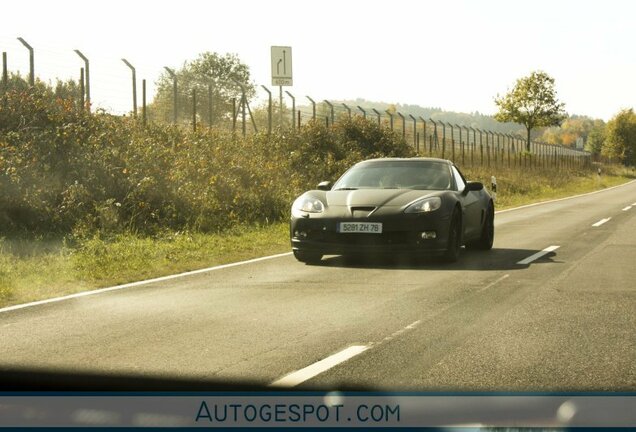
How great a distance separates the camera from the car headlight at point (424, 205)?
1093 centimetres

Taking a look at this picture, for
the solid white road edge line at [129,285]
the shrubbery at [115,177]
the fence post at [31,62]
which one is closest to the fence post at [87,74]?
the shrubbery at [115,177]

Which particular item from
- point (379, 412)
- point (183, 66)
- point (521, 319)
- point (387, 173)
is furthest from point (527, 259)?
point (183, 66)

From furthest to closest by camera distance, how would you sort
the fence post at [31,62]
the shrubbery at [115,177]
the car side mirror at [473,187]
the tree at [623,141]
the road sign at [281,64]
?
the tree at [623,141] < the road sign at [281,64] < the fence post at [31,62] < the shrubbery at [115,177] < the car side mirror at [473,187]

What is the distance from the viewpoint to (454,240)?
37.2 ft

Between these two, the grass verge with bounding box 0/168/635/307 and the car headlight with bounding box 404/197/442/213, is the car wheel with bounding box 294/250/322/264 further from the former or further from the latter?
the car headlight with bounding box 404/197/442/213

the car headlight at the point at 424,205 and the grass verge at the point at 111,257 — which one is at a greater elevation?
the car headlight at the point at 424,205

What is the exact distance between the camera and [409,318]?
7.11 meters

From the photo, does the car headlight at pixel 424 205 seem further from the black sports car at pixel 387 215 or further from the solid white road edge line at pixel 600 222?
the solid white road edge line at pixel 600 222

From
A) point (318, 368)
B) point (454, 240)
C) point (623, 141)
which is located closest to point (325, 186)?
point (454, 240)

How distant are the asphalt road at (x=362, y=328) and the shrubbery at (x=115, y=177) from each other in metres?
4.62

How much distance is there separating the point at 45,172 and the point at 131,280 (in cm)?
602

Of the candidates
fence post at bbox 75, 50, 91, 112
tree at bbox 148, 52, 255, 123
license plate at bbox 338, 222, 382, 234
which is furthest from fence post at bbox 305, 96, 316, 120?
license plate at bbox 338, 222, 382, 234

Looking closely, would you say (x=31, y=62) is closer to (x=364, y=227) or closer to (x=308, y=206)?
(x=308, y=206)

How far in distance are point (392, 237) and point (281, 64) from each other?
12.0m
